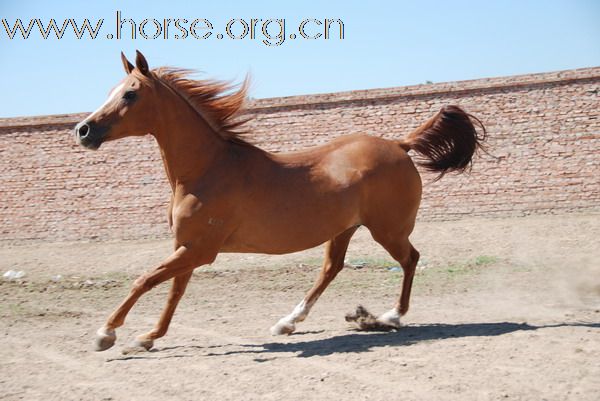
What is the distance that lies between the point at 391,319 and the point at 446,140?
6.54 feet

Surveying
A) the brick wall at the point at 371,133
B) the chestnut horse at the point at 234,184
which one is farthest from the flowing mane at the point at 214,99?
the brick wall at the point at 371,133

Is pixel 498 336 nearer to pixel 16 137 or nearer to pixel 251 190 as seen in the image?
pixel 251 190

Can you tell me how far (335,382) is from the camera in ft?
14.8

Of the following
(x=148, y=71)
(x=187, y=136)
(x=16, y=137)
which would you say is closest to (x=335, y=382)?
(x=187, y=136)

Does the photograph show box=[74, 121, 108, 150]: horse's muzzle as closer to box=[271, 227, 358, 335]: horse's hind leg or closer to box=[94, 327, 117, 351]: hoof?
box=[94, 327, 117, 351]: hoof

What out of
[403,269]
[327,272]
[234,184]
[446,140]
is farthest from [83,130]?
[446,140]

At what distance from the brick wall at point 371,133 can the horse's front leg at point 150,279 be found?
30.5ft

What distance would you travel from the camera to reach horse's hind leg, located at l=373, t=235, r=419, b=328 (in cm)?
648

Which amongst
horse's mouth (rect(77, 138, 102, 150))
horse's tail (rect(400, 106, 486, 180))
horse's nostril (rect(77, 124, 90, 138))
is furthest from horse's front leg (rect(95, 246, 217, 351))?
horse's tail (rect(400, 106, 486, 180))

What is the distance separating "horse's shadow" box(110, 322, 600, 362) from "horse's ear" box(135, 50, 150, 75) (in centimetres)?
243

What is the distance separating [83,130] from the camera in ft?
18.5

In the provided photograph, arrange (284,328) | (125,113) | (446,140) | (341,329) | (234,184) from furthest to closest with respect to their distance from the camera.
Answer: (446,140) < (341,329) < (284,328) < (234,184) < (125,113)

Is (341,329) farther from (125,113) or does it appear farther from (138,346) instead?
(125,113)

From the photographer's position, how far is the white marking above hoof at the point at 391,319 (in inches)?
254
